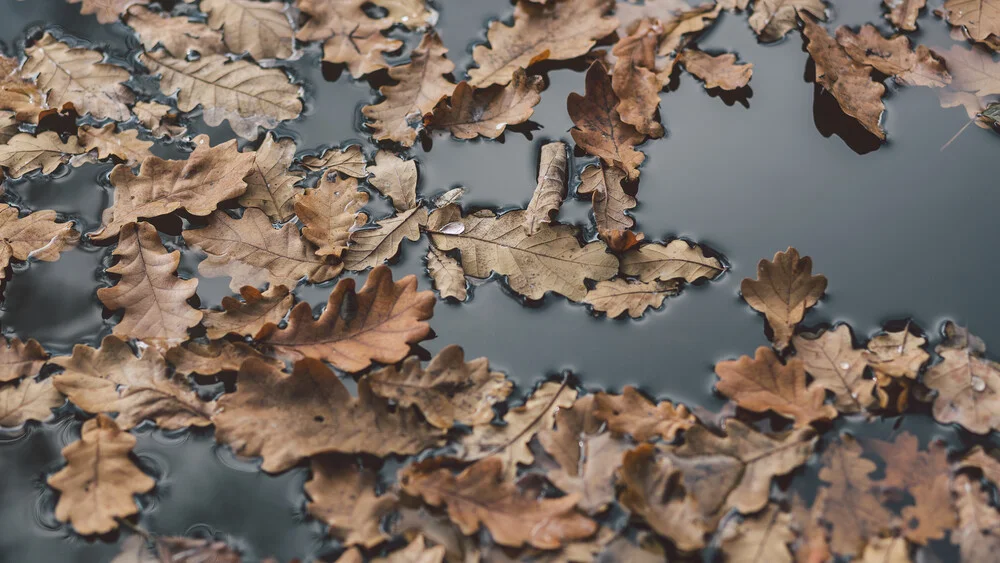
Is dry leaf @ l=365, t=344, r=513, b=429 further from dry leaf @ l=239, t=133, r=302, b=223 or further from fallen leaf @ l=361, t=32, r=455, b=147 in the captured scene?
fallen leaf @ l=361, t=32, r=455, b=147

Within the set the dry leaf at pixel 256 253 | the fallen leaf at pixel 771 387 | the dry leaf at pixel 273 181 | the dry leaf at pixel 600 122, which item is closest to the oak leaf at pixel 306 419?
the dry leaf at pixel 256 253

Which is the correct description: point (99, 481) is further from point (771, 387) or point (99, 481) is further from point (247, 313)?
point (771, 387)

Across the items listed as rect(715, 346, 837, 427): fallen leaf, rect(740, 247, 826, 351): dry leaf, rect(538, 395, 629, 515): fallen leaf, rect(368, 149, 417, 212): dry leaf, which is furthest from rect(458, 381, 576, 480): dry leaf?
rect(368, 149, 417, 212): dry leaf


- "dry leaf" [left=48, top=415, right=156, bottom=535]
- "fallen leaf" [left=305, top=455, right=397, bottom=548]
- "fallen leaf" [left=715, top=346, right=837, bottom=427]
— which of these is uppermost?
"fallen leaf" [left=715, top=346, right=837, bottom=427]

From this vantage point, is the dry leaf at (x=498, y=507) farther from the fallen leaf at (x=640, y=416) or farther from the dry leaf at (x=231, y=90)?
the dry leaf at (x=231, y=90)

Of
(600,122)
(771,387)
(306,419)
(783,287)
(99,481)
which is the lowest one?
(99,481)

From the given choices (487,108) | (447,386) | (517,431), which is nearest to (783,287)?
(517,431)
